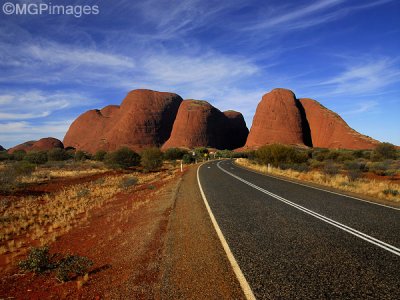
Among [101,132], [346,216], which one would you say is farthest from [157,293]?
[101,132]

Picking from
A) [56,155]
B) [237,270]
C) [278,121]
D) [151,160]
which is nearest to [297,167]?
[151,160]

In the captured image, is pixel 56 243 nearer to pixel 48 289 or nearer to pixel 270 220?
pixel 48 289

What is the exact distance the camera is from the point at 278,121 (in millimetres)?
101688

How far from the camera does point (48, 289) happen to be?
18.8 feet

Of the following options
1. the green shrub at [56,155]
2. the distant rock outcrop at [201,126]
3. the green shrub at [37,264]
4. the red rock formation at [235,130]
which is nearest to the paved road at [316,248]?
the green shrub at [37,264]

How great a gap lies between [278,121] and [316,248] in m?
99.0

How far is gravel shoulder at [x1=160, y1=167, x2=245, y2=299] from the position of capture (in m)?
4.39

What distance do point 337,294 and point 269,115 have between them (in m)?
103

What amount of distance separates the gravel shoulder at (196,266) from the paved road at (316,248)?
315 mm

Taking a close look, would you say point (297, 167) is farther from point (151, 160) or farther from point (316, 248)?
point (316, 248)

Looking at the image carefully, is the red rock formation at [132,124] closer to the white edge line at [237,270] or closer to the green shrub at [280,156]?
the green shrub at [280,156]

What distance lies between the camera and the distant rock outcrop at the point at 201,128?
113675 millimetres

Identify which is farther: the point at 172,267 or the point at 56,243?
the point at 56,243

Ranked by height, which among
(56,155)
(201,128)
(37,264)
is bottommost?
(37,264)
